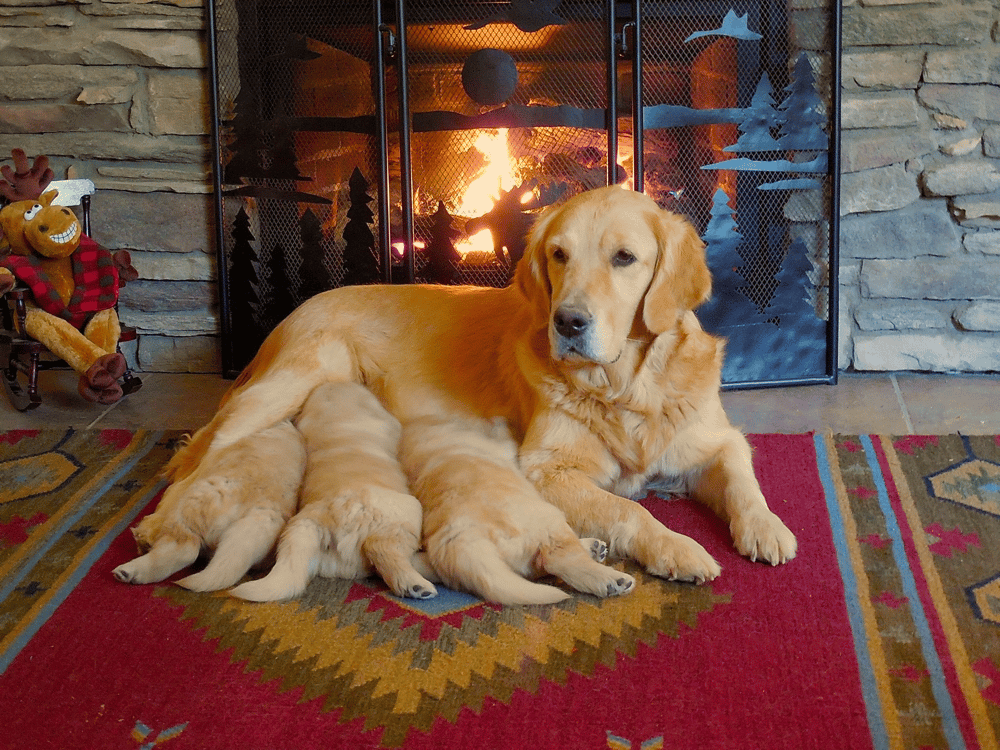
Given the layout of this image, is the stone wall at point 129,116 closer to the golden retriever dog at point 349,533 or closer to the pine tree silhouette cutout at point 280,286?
the pine tree silhouette cutout at point 280,286

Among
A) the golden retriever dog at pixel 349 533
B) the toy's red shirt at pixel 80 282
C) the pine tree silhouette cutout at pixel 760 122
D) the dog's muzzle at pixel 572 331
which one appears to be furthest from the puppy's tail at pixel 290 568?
the pine tree silhouette cutout at pixel 760 122

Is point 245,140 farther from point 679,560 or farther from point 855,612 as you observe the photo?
point 855,612

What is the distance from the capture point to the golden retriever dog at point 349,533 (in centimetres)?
206

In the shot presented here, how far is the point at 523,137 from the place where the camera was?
3.55 m

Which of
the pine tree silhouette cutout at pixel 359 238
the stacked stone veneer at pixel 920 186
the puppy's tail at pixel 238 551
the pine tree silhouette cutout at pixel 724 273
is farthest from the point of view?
the pine tree silhouette cutout at pixel 359 238

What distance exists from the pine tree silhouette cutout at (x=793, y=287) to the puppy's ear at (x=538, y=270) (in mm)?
1351

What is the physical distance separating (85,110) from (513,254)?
5.97 feet

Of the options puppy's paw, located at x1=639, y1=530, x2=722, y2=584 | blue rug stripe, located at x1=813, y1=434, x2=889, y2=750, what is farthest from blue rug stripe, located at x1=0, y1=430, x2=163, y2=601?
blue rug stripe, located at x1=813, y1=434, x2=889, y2=750

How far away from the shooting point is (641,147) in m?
3.46

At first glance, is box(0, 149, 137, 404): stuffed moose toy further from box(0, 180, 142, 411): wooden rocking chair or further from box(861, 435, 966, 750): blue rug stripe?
box(861, 435, 966, 750): blue rug stripe

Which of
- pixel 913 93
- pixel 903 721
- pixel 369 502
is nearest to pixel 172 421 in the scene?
pixel 369 502

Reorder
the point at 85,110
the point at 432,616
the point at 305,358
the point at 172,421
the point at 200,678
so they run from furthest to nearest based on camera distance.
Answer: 1. the point at 85,110
2. the point at 172,421
3. the point at 305,358
4. the point at 432,616
5. the point at 200,678

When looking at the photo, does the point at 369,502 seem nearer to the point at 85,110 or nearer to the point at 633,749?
the point at 633,749

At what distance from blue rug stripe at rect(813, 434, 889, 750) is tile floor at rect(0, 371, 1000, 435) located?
0.38 m
